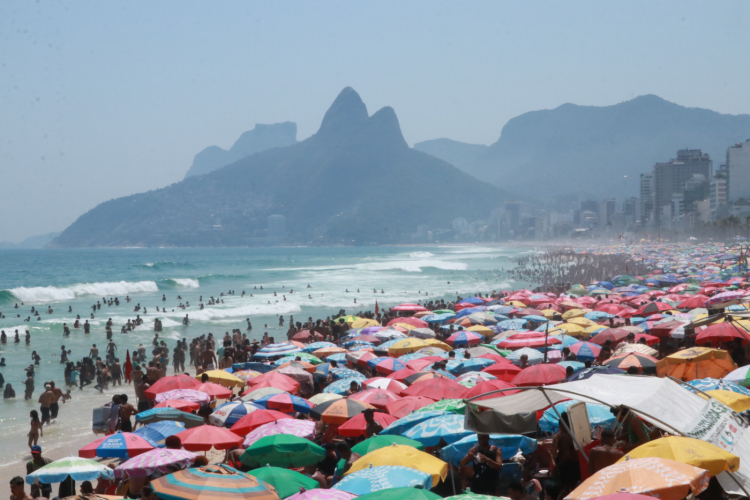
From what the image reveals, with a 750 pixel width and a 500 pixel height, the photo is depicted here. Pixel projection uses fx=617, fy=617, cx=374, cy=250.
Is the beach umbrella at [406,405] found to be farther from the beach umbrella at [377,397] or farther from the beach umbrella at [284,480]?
the beach umbrella at [284,480]

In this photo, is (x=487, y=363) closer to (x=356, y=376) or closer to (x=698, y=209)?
(x=356, y=376)

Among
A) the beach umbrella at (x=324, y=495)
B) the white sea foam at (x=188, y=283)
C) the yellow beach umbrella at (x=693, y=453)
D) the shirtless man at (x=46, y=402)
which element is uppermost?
the yellow beach umbrella at (x=693, y=453)

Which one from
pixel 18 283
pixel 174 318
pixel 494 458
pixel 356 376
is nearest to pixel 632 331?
pixel 356 376

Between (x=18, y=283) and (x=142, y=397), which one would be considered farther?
(x=18, y=283)

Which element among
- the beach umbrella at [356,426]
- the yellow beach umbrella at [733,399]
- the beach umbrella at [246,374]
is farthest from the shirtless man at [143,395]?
the yellow beach umbrella at [733,399]

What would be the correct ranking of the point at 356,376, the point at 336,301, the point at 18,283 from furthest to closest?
the point at 18,283 → the point at 336,301 → the point at 356,376

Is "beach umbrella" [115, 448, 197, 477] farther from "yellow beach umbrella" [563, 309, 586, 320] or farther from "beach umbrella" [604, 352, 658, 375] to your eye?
"yellow beach umbrella" [563, 309, 586, 320]

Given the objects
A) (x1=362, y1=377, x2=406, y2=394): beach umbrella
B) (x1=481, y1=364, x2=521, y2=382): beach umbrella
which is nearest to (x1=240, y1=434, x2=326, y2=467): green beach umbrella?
(x1=362, y1=377, x2=406, y2=394): beach umbrella
